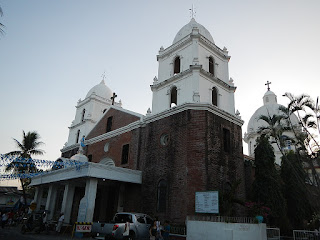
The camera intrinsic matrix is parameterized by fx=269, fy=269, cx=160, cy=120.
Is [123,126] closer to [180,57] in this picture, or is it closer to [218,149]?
[180,57]

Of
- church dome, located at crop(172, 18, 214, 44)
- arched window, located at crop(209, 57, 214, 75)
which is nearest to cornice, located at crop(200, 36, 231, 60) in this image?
church dome, located at crop(172, 18, 214, 44)

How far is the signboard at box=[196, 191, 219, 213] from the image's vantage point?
46.8 feet

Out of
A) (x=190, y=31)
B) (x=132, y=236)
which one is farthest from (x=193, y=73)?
(x=132, y=236)

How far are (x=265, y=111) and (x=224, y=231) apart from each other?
27.5 meters

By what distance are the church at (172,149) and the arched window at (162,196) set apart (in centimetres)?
6

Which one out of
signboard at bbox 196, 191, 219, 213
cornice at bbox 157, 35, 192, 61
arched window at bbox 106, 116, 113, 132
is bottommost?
signboard at bbox 196, 191, 219, 213

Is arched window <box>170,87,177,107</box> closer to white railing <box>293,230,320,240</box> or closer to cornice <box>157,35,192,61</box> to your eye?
cornice <box>157,35,192,61</box>

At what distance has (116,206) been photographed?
66.9 ft

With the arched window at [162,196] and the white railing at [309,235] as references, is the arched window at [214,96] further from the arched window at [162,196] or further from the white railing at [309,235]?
the white railing at [309,235]

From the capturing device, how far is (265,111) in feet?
121

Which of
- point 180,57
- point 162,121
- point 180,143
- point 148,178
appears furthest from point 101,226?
point 180,57

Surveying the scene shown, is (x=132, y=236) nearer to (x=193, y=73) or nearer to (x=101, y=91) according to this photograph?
(x=193, y=73)

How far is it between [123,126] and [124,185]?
5.35 metres

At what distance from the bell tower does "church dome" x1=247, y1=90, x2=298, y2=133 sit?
15161 millimetres
